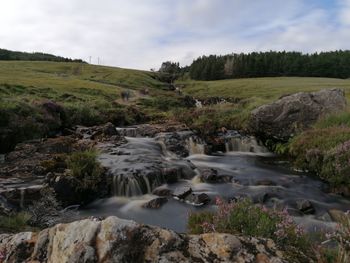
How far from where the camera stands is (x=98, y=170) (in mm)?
15789

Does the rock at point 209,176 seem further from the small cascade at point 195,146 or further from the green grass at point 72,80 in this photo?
the green grass at point 72,80

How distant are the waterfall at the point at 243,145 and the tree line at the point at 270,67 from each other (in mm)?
108627

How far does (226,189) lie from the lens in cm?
1634

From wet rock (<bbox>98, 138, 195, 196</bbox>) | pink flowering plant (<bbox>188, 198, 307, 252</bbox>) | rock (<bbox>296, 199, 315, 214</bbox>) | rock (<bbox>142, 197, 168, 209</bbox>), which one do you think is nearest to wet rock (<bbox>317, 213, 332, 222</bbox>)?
rock (<bbox>296, 199, 315, 214</bbox>)

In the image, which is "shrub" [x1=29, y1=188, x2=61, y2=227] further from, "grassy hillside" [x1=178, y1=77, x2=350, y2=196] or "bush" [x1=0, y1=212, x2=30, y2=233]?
"grassy hillside" [x1=178, y1=77, x2=350, y2=196]

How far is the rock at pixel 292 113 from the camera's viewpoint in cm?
2543

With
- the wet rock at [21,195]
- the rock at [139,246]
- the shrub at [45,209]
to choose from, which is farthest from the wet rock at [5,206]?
the rock at [139,246]

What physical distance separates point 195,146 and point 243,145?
3.22 m

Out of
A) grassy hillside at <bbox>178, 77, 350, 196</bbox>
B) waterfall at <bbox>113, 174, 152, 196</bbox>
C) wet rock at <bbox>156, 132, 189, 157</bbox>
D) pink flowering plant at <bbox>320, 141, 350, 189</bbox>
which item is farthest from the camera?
wet rock at <bbox>156, 132, 189, 157</bbox>

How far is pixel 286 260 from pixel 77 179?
11.3 m

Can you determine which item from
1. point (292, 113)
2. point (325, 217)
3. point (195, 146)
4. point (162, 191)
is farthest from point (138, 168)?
point (292, 113)

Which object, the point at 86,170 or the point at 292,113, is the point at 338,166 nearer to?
the point at 292,113

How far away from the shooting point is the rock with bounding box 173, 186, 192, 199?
597 inches

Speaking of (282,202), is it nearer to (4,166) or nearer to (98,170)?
(98,170)
